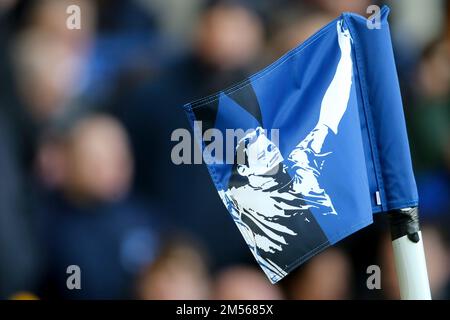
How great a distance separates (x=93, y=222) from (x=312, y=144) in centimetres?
72

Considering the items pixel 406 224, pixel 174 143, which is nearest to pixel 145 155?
pixel 174 143

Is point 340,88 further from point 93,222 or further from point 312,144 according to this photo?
point 93,222

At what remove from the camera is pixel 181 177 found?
2.82m

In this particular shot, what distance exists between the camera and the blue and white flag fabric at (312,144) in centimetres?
221

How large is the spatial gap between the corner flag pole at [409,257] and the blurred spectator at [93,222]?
80 centimetres

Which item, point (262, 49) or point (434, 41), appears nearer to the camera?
point (262, 49)

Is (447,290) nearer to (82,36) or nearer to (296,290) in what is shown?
(296,290)

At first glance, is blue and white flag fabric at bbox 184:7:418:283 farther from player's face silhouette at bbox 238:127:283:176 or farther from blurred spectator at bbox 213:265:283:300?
blurred spectator at bbox 213:265:283:300

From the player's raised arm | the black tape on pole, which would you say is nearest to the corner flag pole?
the black tape on pole

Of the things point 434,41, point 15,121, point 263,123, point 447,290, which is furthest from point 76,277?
point 434,41

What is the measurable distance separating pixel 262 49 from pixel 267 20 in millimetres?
135

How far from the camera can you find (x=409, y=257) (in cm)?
216

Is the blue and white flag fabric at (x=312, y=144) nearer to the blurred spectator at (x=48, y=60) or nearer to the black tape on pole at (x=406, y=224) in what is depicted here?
the black tape on pole at (x=406, y=224)
